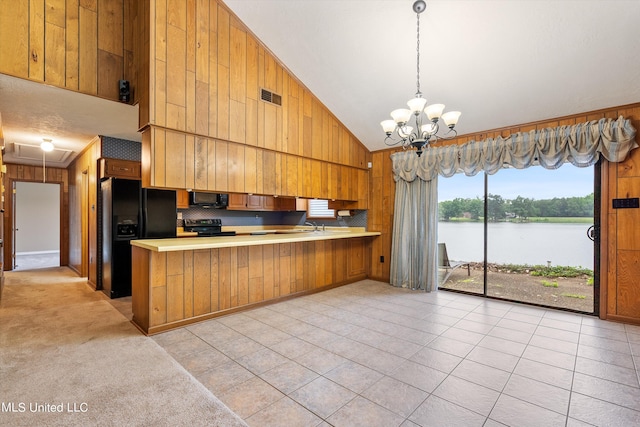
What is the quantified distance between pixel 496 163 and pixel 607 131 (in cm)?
116

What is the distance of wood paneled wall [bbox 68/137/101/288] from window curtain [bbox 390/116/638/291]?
16.7ft

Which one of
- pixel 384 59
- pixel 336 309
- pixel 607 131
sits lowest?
pixel 336 309

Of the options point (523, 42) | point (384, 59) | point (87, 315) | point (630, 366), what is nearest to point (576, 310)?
point (630, 366)

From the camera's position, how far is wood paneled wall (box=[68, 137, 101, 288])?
5039 mm

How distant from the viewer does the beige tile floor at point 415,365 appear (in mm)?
1895

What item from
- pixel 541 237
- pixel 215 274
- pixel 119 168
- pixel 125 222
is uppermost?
pixel 119 168

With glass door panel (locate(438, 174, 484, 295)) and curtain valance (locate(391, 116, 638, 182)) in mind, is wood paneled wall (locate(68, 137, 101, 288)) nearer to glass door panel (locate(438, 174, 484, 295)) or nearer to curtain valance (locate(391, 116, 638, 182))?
curtain valance (locate(391, 116, 638, 182))

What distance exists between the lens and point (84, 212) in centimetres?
564

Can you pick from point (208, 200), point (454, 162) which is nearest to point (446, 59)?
point (454, 162)

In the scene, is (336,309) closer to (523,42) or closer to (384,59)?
(384,59)

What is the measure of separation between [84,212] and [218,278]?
388 centimetres

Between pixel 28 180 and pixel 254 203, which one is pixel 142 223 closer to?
pixel 254 203

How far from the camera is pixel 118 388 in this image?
2115mm

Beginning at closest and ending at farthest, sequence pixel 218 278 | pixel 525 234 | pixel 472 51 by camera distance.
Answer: pixel 472 51
pixel 218 278
pixel 525 234
